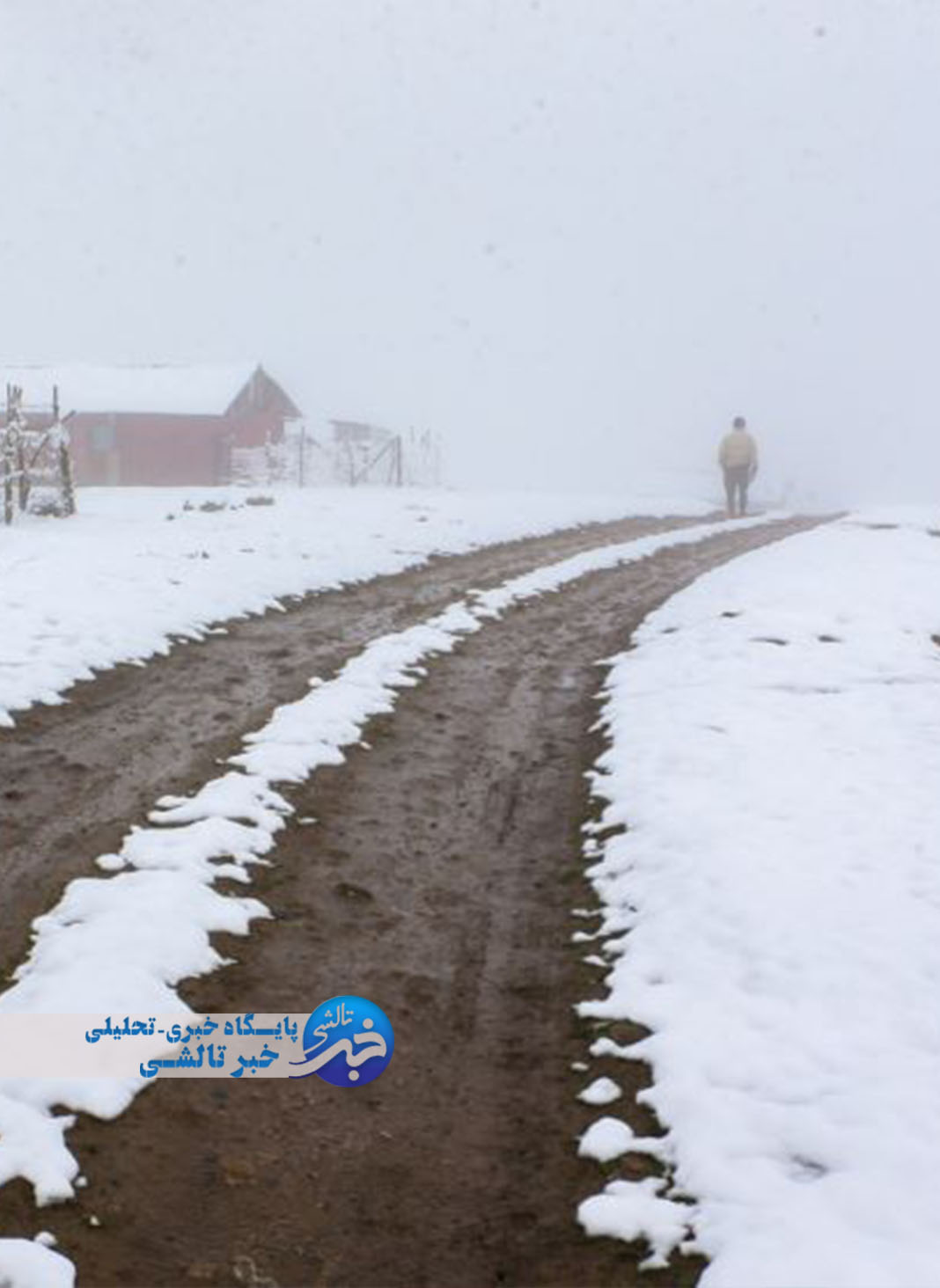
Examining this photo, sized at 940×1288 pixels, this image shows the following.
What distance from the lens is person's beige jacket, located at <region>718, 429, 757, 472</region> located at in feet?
100

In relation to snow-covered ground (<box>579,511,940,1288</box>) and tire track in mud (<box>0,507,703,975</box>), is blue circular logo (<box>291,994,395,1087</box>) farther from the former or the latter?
tire track in mud (<box>0,507,703,975</box>)

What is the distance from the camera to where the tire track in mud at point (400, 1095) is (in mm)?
3510

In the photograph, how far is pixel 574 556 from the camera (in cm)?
1919

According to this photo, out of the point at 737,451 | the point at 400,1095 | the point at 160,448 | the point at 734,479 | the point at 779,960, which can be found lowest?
the point at 400,1095

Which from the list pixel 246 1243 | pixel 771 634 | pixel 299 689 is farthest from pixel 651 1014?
pixel 771 634

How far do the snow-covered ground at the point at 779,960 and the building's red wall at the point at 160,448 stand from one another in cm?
4535

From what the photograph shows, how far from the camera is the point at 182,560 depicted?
15.5m

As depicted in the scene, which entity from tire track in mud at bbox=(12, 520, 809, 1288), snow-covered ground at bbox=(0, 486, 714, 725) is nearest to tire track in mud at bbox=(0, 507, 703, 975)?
snow-covered ground at bbox=(0, 486, 714, 725)

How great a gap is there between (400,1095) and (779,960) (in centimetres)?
182

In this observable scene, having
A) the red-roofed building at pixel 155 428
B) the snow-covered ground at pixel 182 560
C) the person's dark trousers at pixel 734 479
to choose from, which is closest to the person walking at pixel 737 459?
the person's dark trousers at pixel 734 479

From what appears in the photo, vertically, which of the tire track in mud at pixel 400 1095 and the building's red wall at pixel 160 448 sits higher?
the building's red wall at pixel 160 448

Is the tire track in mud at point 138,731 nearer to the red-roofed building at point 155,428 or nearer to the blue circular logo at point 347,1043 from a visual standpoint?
the blue circular logo at point 347,1043

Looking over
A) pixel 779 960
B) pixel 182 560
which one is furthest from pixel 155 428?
pixel 779 960

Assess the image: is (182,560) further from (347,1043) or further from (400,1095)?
(400,1095)
